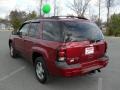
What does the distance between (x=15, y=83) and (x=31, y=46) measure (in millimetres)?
1203

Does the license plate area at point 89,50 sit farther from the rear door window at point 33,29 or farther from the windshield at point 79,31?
the rear door window at point 33,29

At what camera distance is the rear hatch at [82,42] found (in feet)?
17.4

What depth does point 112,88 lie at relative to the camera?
568cm

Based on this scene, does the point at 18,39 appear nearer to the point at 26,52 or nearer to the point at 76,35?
the point at 26,52

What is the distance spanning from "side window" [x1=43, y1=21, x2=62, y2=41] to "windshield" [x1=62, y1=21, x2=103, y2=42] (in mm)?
168

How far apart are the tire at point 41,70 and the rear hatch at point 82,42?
922 mm

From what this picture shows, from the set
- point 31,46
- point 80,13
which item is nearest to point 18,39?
point 31,46

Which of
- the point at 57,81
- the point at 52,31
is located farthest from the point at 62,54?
the point at 57,81

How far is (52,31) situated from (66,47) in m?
0.70

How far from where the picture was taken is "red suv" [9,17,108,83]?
5289 millimetres

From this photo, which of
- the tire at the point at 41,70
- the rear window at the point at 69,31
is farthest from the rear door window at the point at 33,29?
the tire at the point at 41,70

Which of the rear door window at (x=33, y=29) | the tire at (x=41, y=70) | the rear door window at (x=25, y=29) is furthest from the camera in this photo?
the rear door window at (x=25, y=29)

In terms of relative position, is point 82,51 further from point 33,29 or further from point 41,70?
point 33,29

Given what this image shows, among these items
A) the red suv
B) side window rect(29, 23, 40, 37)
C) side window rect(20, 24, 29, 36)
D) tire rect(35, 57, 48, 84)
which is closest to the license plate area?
the red suv
